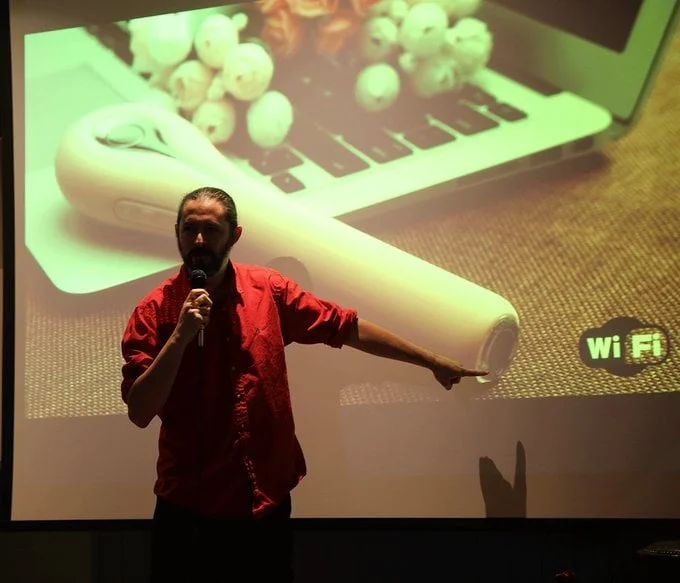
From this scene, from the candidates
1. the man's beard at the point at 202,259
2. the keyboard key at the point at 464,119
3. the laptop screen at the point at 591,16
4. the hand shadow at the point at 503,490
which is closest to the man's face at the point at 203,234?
the man's beard at the point at 202,259

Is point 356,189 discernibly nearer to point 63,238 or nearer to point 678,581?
point 63,238

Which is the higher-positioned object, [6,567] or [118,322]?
[118,322]

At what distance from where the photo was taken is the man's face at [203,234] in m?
1.46

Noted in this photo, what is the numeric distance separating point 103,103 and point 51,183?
306 mm

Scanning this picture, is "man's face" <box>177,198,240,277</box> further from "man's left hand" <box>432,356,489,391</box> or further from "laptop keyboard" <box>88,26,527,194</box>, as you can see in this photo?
"laptop keyboard" <box>88,26,527,194</box>

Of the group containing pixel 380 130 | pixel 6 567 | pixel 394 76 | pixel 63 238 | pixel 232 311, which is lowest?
pixel 6 567

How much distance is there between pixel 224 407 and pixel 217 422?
3 centimetres

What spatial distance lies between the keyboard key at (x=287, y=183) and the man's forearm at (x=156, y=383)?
0.93 m

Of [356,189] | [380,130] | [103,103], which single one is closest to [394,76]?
[380,130]

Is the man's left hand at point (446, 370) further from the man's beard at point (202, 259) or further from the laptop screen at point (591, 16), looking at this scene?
the laptop screen at point (591, 16)

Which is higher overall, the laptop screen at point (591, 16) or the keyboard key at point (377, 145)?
the laptop screen at point (591, 16)

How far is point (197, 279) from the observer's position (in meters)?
1.43

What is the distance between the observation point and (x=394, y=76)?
2.17 meters

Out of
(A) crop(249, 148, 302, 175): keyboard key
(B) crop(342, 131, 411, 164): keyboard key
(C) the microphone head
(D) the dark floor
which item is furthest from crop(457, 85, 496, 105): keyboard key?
(D) the dark floor
